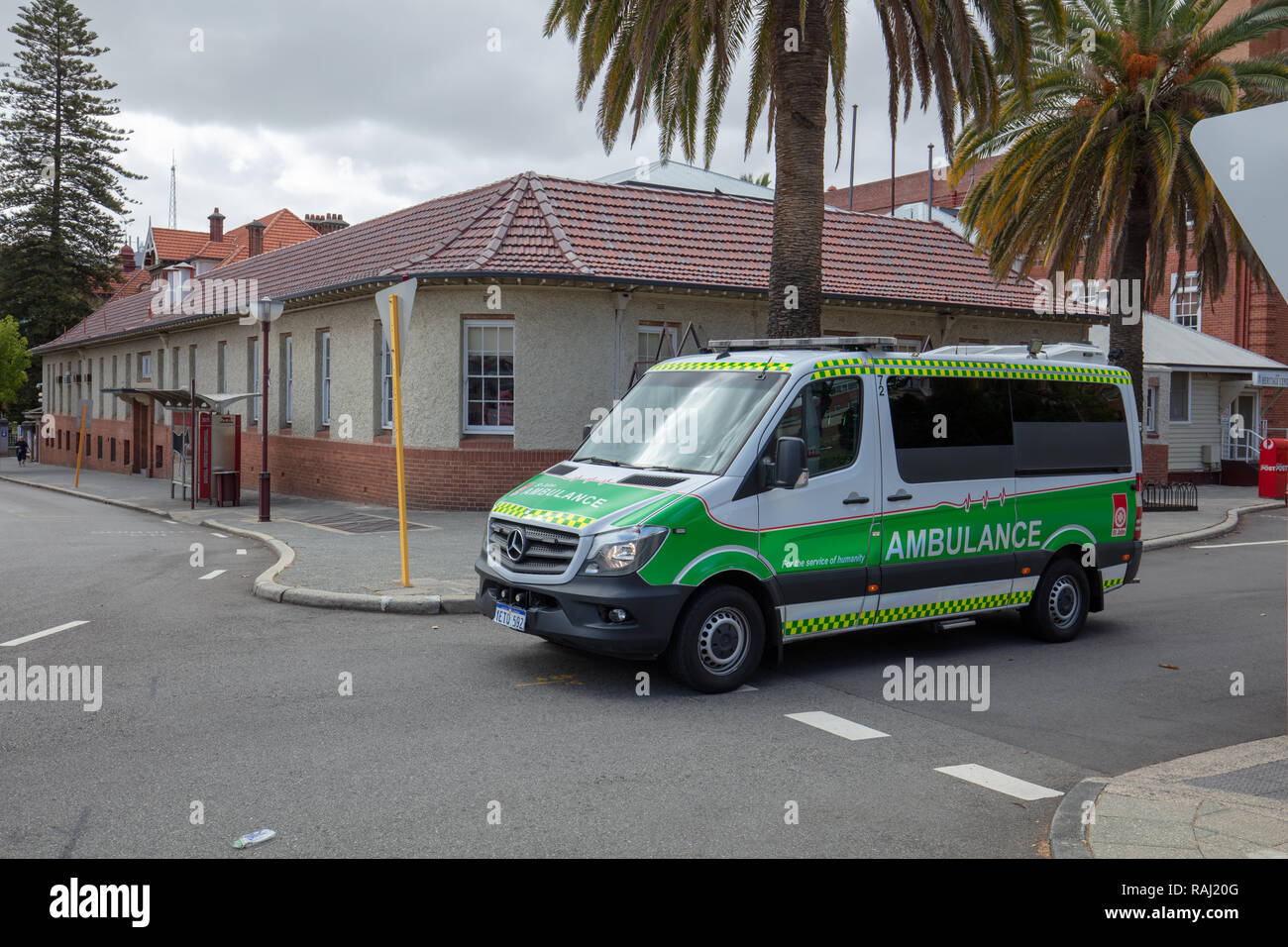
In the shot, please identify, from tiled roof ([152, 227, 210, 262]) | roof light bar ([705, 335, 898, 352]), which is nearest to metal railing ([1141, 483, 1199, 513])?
roof light bar ([705, 335, 898, 352])

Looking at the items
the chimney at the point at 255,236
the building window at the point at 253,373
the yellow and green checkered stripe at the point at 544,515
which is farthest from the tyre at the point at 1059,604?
the chimney at the point at 255,236

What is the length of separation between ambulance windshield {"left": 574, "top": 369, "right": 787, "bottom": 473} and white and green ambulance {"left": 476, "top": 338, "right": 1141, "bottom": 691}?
0.02m

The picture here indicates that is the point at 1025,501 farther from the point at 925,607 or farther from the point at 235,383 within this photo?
the point at 235,383

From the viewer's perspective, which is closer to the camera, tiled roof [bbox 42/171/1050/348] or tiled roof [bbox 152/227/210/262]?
tiled roof [bbox 42/171/1050/348]

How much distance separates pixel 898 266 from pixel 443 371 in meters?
10.8

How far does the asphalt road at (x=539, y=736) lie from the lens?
5078 mm

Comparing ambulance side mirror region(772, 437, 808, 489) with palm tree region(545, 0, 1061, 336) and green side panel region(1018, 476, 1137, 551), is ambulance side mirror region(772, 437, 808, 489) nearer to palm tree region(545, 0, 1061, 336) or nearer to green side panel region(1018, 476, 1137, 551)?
green side panel region(1018, 476, 1137, 551)

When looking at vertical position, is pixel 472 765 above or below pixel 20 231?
below

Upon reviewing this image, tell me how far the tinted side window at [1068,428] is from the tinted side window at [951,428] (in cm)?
20

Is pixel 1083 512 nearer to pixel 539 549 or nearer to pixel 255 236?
pixel 539 549

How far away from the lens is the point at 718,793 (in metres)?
5.65

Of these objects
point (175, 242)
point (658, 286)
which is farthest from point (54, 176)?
point (658, 286)

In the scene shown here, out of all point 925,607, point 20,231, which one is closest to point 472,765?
point 925,607

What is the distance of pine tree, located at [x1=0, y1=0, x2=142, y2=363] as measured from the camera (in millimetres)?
57406
